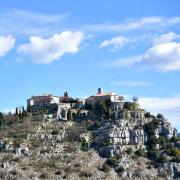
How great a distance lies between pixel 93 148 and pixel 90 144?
3.87 ft

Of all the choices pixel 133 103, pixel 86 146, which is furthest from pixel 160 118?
pixel 86 146

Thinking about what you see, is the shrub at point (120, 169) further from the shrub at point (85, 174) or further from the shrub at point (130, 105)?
the shrub at point (130, 105)

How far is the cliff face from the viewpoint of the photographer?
156 meters

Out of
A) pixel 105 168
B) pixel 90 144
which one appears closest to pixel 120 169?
pixel 105 168

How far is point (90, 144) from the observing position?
164250 millimetres

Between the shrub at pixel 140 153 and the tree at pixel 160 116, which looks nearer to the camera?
the shrub at pixel 140 153

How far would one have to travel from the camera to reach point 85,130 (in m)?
168

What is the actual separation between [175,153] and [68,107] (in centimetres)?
2876

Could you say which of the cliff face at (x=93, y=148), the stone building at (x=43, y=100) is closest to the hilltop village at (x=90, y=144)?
the cliff face at (x=93, y=148)

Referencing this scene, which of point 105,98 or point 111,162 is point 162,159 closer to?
point 111,162

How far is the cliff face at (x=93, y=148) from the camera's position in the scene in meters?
156

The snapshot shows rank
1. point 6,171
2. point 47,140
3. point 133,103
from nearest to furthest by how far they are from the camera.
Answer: point 6,171, point 47,140, point 133,103

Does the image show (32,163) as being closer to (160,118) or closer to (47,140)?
(47,140)

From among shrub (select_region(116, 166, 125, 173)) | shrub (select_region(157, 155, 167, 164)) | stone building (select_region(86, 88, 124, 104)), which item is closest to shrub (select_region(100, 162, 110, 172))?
shrub (select_region(116, 166, 125, 173))
